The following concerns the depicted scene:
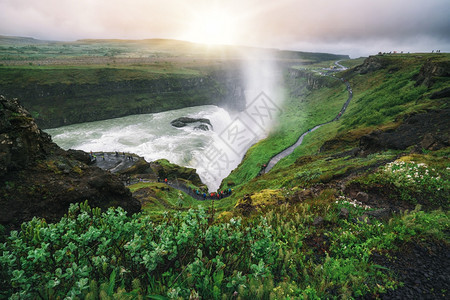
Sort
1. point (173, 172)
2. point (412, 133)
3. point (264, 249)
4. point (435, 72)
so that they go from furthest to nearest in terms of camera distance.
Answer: point (173, 172) < point (435, 72) < point (412, 133) < point (264, 249)

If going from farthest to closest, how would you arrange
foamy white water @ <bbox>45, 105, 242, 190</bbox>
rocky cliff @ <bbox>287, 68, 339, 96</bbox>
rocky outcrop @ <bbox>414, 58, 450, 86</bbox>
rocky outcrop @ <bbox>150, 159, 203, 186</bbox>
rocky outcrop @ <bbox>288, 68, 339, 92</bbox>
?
1. rocky cliff @ <bbox>287, 68, 339, 96</bbox>
2. rocky outcrop @ <bbox>288, 68, 339, 92</bbox>
3. foamy white water @ <bbox>45, 105, 242, 190</bbox>
4. rocky outcrop @ <bbox>150, 159, 203, 186</bbox>
5. rocky outcrop @ <bbox>414, 58, 450, 86</bbox>

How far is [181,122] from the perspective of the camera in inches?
3172

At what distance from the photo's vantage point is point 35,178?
8.59 metres

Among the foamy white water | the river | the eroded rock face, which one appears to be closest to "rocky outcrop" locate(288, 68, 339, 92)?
the eroded rock face

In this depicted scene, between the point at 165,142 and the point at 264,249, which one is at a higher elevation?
the point at 264,249

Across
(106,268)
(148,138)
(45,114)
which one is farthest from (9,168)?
(45,114)

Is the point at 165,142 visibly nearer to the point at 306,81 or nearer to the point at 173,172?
the point at 173,172

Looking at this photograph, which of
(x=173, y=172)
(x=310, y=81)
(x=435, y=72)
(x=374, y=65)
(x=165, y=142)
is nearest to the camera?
(x=435, y=72)

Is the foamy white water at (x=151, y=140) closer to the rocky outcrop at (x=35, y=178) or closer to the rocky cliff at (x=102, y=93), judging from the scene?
the rocky cliff at (x=102, y=93)

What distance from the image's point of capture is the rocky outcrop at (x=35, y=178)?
24.7 ft

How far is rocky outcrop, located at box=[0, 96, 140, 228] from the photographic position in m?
7.54

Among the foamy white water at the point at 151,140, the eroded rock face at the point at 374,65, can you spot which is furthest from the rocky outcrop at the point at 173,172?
the eroded rock face at the point at 374,65

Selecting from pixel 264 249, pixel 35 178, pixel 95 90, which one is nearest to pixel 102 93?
pixel 95 90

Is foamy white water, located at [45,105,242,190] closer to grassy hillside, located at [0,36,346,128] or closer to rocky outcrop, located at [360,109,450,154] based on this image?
grassy hillside, located at [0,36,346,128]
